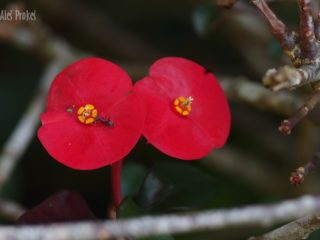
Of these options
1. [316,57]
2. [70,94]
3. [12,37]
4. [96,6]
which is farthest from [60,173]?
[316,57]

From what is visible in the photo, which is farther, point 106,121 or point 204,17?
point 204,17

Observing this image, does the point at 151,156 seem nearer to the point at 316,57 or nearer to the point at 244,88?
the point at 244,88

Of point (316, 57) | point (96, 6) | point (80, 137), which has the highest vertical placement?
point (316, 57)

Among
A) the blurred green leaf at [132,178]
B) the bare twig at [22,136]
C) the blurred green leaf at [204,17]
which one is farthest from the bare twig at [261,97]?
the bare twig at [22,136]

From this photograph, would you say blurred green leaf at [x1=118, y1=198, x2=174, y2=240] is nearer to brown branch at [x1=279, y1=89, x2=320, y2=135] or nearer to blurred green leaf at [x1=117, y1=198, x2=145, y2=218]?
blurred green leaf at [x1=117, y1=198, x2=145, y2=218]

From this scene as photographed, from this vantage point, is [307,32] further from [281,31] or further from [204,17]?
[204,17]

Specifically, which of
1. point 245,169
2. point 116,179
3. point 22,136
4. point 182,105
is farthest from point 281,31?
point 245,169

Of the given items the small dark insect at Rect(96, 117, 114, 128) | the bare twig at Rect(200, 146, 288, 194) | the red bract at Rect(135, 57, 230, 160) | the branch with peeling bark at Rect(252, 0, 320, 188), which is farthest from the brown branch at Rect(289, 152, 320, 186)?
the bare twig at Rect(200, 146, 288, 194)
